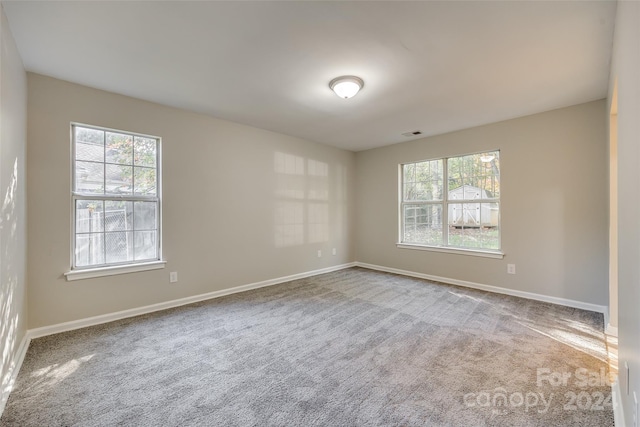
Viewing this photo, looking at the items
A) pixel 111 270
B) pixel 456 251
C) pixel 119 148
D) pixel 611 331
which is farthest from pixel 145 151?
pixel 611 331

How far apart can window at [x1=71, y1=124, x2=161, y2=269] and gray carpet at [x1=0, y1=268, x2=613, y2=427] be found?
0.75 metres

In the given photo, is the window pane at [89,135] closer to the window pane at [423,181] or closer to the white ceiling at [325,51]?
the white ceiling at [325,51]

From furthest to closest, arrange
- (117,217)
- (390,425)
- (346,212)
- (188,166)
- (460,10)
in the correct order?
(346,212) < (188,166) < (117,217) < (460,10) < (390,425)

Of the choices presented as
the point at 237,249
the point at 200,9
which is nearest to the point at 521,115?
the point at 200,9

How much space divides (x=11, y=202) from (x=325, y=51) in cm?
256

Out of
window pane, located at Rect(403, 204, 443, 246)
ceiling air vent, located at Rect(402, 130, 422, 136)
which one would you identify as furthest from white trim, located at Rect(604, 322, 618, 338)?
ceiling air vent, located at Rect(402, 130, 422, 136)

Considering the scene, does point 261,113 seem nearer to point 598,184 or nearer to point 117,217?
point 117,217

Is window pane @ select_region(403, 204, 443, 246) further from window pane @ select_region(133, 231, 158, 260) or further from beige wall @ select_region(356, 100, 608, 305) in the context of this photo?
window pane @ select_region(133, 231, 158, 260)

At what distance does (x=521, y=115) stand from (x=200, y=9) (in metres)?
3.86

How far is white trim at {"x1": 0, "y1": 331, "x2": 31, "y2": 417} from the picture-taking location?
1676mm

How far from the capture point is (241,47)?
2.18 m

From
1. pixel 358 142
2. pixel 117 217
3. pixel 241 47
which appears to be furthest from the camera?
pixel 358 142

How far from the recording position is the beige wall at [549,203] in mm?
3197

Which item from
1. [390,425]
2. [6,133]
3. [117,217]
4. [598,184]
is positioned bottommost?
[390,425]
